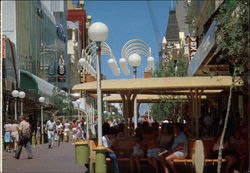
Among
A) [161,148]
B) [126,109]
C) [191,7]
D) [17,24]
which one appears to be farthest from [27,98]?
[161,148]

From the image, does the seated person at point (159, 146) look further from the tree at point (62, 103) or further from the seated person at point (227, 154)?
the tree at point (62, 103)

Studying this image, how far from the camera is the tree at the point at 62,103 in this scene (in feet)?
185

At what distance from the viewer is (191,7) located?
48.0m

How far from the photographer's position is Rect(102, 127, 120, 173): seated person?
45.4 ft

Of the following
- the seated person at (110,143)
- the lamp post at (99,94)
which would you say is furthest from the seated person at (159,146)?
the lamp post at (99,94)

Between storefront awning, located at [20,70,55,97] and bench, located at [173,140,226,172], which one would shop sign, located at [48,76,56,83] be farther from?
bench, located at [173,140,226,172]

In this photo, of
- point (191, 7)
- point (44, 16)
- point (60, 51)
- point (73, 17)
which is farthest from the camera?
point (73, 17)

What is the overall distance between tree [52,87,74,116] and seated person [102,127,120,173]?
40.4 meters

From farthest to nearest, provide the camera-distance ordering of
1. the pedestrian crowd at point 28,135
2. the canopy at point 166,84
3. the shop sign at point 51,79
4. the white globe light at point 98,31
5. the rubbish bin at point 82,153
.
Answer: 1. the shop sign at point 51,79
2. the pedestrian crowd at point 28,135
3. the rubbish bin at point 82,153
4. the canopy at point 166,84
5. the white globe light at point 98,31

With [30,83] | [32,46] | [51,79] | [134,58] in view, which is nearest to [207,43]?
[134,58]

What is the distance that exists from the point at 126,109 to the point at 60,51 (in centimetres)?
6796

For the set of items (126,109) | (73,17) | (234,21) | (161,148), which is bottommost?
(161,148)

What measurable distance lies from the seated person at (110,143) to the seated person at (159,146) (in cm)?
85

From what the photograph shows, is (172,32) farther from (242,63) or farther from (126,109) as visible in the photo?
(242,63)
